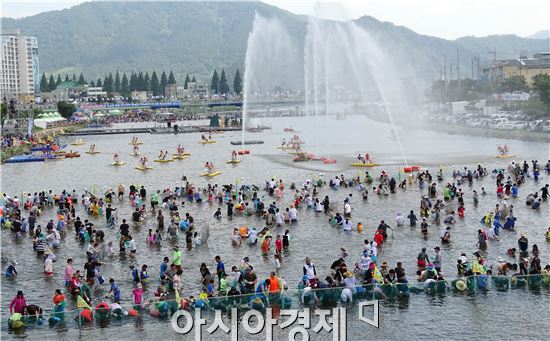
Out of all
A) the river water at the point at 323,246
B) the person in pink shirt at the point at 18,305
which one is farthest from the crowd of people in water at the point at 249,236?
the river water at the point at 323,246

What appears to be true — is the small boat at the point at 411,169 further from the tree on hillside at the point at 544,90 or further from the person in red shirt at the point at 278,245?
the tree on hillside at the point at 544,90

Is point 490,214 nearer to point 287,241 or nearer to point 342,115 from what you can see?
point 287,241

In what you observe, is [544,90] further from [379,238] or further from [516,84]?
[379,238]

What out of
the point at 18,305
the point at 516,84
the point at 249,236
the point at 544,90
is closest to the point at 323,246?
the point at 249,236

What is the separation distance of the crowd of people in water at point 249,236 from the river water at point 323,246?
1.59 ft

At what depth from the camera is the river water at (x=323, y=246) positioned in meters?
21.8

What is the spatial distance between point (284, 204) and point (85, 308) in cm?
2329

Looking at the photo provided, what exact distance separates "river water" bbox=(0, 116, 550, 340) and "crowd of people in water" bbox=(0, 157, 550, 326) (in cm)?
48

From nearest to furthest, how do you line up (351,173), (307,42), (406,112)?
(351,173) < (307,42) < (406,112)

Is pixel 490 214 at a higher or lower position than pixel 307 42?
lower

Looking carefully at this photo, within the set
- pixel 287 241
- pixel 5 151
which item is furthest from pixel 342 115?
pixel 287 241

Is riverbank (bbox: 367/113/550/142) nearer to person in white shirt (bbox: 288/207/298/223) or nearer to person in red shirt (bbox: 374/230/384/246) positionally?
person in white shirt (bbox: 288/207/298/223)

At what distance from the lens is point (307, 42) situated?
92.3m

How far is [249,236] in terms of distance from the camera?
3331 centimetres
